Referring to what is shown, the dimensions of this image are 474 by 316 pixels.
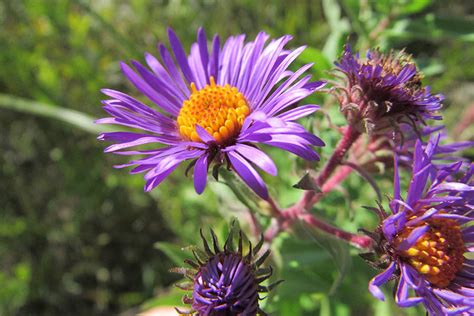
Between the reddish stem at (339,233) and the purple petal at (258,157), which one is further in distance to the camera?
the reddish stem at (339,233)

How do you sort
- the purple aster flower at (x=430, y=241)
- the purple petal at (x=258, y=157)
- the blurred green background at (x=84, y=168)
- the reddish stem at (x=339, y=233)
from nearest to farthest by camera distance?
the purple petal at (x=258, y=157)
the purple aster flower at (x=430, y=241)
the reddish stem at (x=339, y=233)
the blurred green background at (x=84, y=168)

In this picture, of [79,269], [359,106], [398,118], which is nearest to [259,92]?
[359,106]

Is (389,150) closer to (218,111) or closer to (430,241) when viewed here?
(430,241)

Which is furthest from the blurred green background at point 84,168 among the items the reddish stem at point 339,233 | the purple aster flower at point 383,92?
the purple aster flower at point 383,92

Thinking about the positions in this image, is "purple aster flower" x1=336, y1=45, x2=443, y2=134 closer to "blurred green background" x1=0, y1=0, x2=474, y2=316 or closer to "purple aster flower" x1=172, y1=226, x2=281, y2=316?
"purple aster flower" x1=172, y1=226, x2=281, y2=316

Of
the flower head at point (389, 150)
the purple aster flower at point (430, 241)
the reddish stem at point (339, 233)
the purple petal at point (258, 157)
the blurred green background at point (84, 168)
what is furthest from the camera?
the blurred green background at point (84, 168)

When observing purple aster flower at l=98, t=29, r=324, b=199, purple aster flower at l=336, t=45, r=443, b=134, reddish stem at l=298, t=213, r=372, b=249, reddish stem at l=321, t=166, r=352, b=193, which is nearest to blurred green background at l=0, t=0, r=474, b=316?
reddish stem at l=321, t=166, r=352, b=193

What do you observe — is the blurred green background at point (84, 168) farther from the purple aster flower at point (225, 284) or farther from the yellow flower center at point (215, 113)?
the purple aster flower at point (225, 284)

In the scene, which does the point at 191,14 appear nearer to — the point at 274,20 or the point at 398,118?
the point at 274,20
